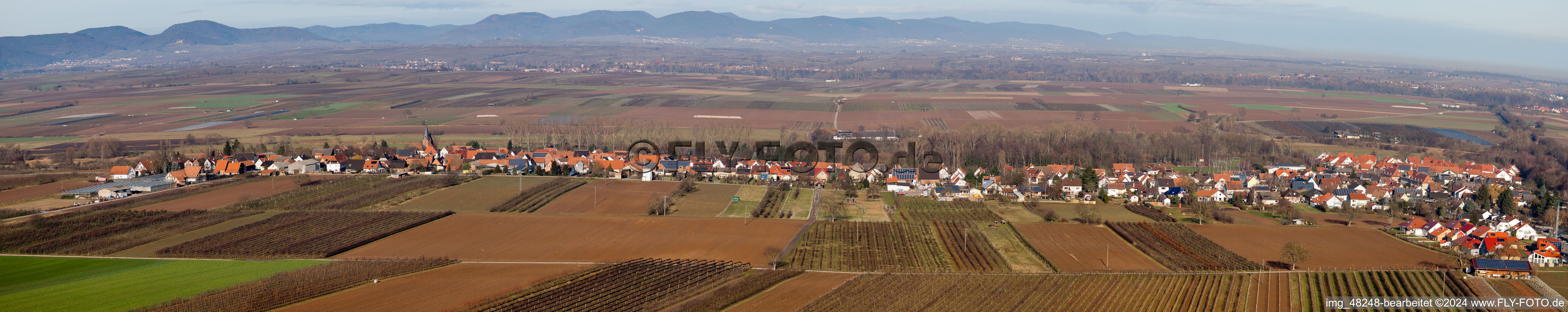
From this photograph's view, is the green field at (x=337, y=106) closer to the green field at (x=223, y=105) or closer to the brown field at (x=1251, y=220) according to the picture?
the green field at (x=223, y=105)

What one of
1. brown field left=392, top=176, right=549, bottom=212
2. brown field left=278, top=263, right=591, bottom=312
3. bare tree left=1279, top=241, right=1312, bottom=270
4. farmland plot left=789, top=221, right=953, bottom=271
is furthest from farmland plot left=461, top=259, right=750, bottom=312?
bare tree left=1279, top=241, right=1312, bottom=270

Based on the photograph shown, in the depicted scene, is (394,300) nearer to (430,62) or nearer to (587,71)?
(587,71)

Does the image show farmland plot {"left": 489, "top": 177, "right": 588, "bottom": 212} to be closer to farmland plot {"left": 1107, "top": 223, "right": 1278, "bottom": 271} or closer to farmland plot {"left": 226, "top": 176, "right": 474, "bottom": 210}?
farmland plot {"left": 226, "top": 176, "right": 474, "bottom": 210}

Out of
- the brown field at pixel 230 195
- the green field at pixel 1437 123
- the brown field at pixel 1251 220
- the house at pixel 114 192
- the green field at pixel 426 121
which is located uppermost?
the green field at pixel 426 121

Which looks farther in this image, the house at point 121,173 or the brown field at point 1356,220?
the house at point 121,173

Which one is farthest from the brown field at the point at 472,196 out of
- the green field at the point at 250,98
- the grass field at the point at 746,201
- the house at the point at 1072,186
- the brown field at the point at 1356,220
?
the green field at the point at 250,98

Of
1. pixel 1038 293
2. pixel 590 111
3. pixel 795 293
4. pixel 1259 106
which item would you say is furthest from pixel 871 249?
pixel 1259 106

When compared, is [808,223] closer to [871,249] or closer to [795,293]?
[871,249]
